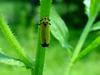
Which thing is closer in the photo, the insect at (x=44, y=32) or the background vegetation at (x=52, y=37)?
the insect at (x=44, y=32)

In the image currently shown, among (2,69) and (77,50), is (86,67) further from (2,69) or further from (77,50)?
(77,50)

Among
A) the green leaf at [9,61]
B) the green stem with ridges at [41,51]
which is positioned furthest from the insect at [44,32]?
the green leaf at [9,61]

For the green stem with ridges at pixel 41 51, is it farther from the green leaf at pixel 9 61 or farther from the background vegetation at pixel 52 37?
the background vegetation at pixel 52 37

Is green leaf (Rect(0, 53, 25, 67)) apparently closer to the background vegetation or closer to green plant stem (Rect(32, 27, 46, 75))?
green plant stem (Rect(32, 27, 46, 75))

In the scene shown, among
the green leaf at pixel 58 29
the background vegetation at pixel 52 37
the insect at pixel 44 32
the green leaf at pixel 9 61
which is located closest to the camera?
the insect at pixel 44 32

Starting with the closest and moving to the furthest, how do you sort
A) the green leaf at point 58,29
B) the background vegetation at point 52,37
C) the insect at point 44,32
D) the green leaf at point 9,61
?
the insect at point 44,32
the green leaf at point 9,61
the green leaf at point 58,29
the background vegetation at point 52,37

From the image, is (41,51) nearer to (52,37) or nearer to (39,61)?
(39,61)

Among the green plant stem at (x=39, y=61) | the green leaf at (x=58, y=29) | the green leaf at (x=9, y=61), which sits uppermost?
the green leaf at (x=58, y=29)

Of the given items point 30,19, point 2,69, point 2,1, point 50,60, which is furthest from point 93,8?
point 2,1

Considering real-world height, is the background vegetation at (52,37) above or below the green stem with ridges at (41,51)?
above
